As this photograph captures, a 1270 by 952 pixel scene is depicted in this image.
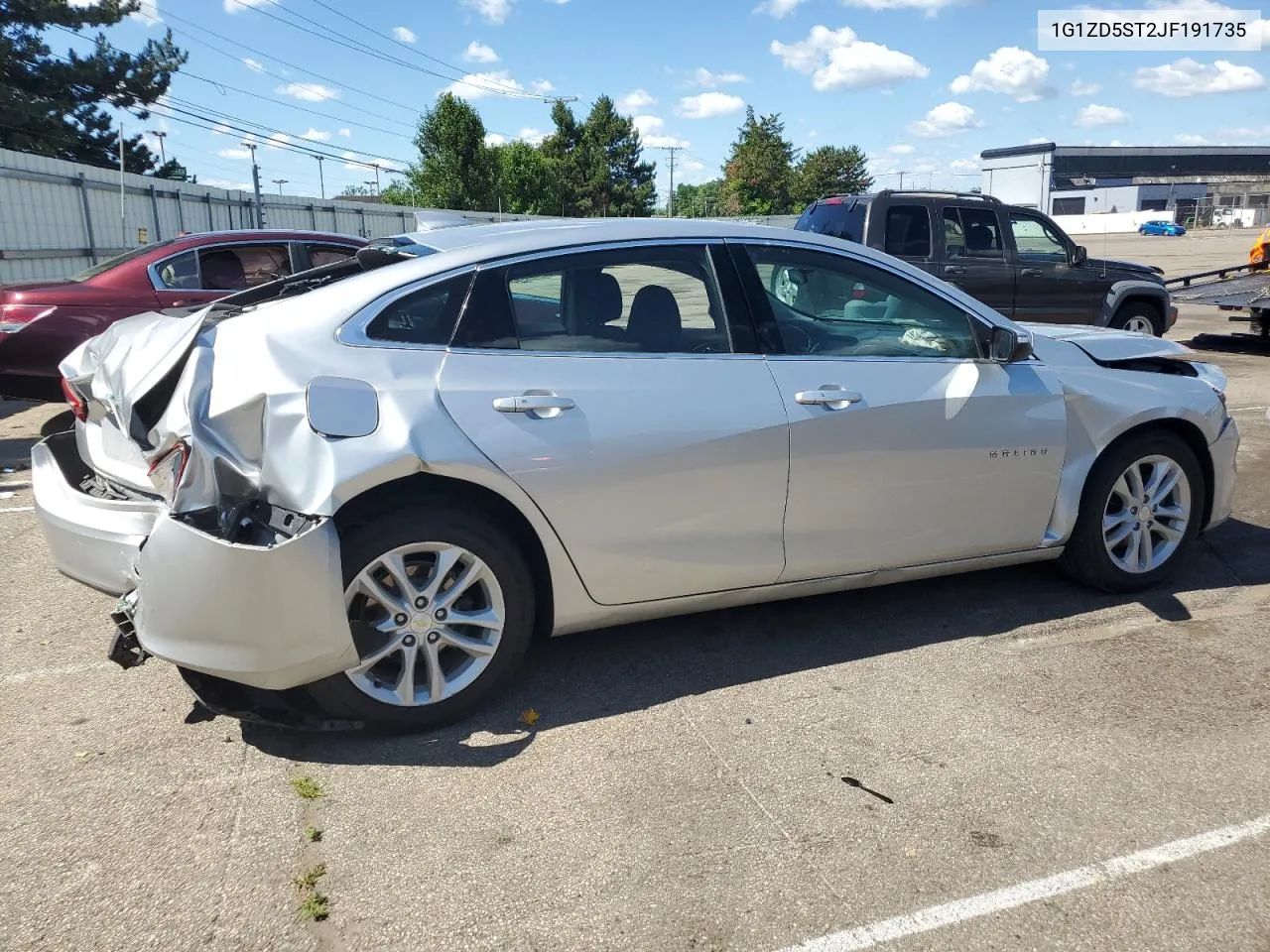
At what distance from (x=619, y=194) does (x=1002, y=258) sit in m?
75.0

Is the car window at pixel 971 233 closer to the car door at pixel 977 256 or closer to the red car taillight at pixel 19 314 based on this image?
the car door at pixel 977 256

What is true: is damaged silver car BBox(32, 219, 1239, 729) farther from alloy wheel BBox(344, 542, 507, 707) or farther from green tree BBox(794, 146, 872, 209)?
green tree BBox(794, 146, 872, 209)

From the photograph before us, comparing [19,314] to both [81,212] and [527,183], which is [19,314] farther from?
[527,183]

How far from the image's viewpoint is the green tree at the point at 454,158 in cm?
6012

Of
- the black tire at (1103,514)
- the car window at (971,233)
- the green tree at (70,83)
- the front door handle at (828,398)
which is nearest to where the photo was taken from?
the front door handle at (828,398)

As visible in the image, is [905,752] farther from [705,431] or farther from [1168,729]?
[705,431]

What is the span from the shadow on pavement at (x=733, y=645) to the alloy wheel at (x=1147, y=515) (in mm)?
202

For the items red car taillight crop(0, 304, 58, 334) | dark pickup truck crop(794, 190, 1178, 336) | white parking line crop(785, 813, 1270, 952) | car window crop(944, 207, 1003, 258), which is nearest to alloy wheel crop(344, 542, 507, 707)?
white parking line crop(785, 813, 1270, 952)

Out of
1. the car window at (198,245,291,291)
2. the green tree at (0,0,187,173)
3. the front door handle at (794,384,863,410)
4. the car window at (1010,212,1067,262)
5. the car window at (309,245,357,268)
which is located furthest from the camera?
the green tree at (0,0,187,173)

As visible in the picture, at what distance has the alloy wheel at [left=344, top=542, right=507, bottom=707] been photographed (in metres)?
3.27

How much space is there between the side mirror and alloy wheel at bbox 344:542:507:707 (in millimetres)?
2303

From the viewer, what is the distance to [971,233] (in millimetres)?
10641

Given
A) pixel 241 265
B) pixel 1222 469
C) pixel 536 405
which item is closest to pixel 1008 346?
pixel 1222 469

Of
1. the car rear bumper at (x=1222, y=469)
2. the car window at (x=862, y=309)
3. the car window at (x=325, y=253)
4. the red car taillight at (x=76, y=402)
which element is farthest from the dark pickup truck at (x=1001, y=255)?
the red car taillight at (x=76, y=402)
